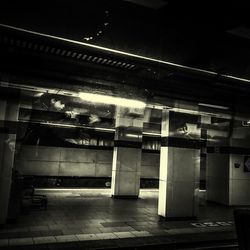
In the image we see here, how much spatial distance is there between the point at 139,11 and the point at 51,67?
2.39 metres

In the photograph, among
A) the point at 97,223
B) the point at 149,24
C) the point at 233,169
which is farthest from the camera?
the point at 233,169

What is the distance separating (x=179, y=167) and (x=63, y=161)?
8.10 metres

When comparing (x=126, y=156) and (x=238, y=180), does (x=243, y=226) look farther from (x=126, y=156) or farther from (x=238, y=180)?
(x=126, y=156)

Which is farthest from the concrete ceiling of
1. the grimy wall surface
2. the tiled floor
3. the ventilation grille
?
the grimy wall surface

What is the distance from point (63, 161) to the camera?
49.5 ft

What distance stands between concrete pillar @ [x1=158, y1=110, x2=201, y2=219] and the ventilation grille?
3.30 meters

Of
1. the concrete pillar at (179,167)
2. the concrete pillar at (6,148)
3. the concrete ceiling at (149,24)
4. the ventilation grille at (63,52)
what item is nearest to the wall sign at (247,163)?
the concrete pillar at (179,167)

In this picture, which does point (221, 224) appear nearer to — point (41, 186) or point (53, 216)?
point (53, 216)

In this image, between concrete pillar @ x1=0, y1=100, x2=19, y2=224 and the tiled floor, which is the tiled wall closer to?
the tiled floor

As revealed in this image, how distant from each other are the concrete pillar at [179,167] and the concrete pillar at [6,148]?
4523 mm

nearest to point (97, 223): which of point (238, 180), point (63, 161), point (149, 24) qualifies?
point (149, 24)

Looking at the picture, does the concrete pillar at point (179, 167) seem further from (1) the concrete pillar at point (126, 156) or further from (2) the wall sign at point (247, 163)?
(2) the wall sign at point (247, 163)

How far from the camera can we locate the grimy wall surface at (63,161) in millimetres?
14359

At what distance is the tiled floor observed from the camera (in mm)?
6434
